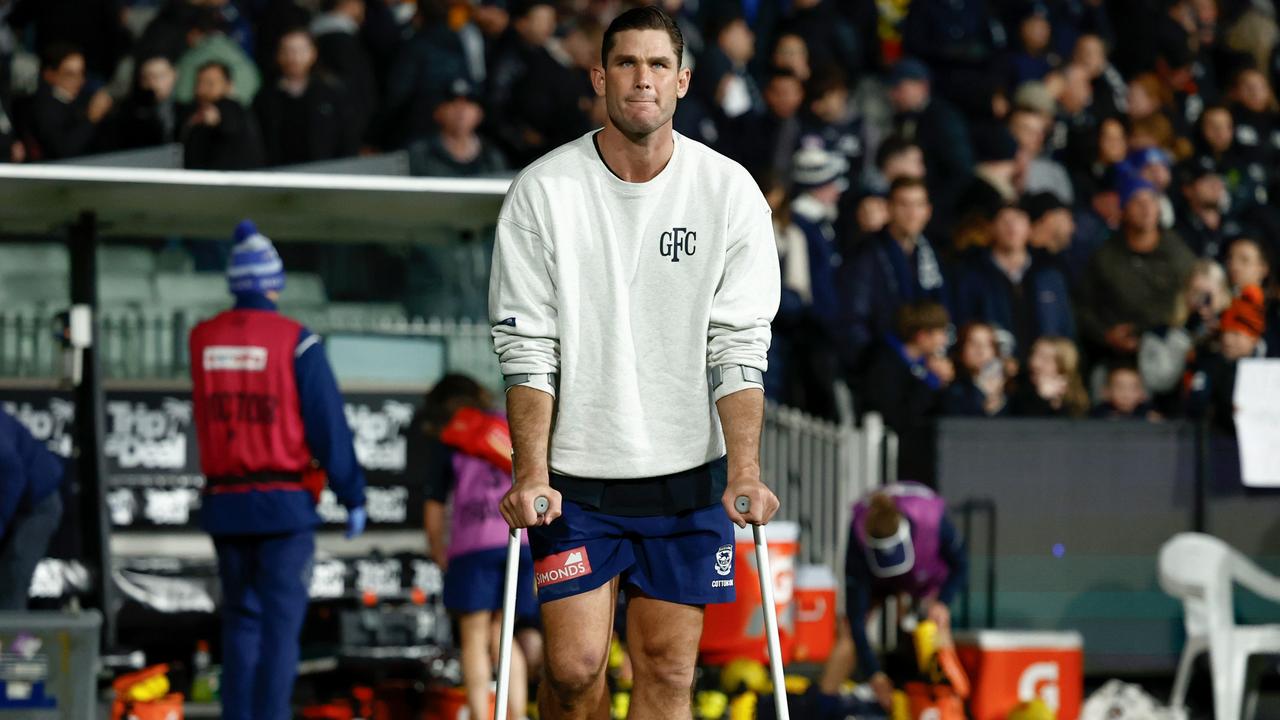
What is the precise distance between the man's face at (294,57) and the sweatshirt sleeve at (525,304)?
8128 millimetres

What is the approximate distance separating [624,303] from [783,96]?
8.92 metres

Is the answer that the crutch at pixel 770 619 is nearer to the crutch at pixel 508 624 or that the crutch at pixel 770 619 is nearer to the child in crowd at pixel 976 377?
the crutch at pixel 508 624

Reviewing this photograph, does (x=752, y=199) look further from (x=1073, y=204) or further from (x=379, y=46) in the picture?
(x=1073, y=204)

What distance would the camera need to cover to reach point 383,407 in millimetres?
10930

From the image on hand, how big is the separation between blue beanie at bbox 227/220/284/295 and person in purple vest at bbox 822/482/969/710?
3.36 metres

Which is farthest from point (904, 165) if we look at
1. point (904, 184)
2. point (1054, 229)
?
point (1054, 229)

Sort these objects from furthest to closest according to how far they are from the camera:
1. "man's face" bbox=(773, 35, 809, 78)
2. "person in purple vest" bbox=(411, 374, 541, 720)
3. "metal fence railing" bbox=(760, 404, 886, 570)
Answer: "man's face" bbox=(773, 35, 809, 78) < "metal fence railing" bbox=(760, 404, 886, 570) < "person in purple vest" bbox=(411, 374, 541, 720)

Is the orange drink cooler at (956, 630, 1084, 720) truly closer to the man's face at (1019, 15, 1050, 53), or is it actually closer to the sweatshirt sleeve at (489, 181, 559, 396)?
the sweatshirt sleeve at (489, 181, 559, 396)

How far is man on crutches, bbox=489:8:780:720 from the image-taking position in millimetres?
5215

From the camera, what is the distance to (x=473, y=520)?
929 cm

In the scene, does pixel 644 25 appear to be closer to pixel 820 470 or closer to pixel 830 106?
pixel 820 470

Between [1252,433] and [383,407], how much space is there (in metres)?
4.92

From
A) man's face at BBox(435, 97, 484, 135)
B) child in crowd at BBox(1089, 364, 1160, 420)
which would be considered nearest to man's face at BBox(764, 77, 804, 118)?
man's face at BBox(435, 97, 484, 135)

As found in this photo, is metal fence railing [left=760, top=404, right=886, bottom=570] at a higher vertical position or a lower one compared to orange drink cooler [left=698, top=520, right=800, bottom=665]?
higher
